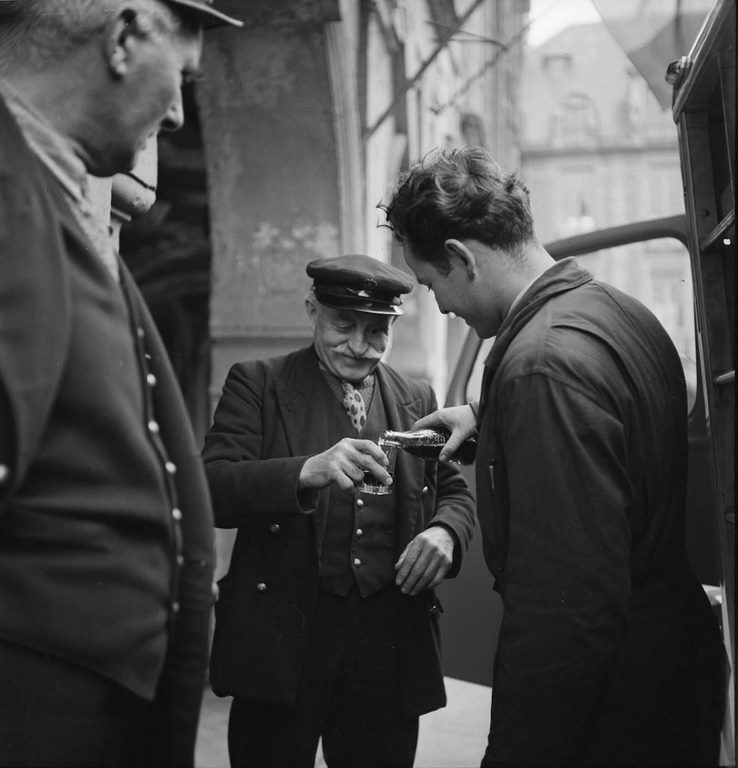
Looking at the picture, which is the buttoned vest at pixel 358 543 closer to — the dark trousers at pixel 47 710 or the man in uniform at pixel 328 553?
the man in uniform at pixel 328 553

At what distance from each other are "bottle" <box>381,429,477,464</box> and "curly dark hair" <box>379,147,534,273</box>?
0.49 m

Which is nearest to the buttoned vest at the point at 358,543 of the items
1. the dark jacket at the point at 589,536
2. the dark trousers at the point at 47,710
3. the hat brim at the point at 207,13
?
the dark jacket at the point at 589,536

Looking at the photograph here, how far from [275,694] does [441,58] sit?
10.4 m

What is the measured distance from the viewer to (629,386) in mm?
1901

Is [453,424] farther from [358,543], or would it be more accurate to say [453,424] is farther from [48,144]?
[48,144]

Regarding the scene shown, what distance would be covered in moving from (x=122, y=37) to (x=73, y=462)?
23.0 inches

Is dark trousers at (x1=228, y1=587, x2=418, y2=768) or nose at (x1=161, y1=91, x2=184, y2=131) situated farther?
dark trousers at (x1=228, y1=587, x2=418, y2=768)

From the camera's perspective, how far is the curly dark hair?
81.8 inches

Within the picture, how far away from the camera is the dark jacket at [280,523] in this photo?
2410mm

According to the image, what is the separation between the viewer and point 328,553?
251 centimetres

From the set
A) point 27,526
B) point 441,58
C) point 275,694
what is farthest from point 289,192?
point 441,58

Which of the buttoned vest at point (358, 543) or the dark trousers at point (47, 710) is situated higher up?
the buttoned vest at point (358, 543)

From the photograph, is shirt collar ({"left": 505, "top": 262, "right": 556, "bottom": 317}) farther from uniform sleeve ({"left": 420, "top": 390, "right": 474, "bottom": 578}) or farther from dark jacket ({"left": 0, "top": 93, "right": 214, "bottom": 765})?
dark jacket ({"left": 0, "top": 93, "right": 214, "bottom": 765})

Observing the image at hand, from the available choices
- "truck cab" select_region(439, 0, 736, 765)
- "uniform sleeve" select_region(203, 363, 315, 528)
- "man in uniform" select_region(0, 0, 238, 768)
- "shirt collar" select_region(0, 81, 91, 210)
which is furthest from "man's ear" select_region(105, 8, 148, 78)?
"uniform sleeve" select_region(203, 363, 315, 528)
